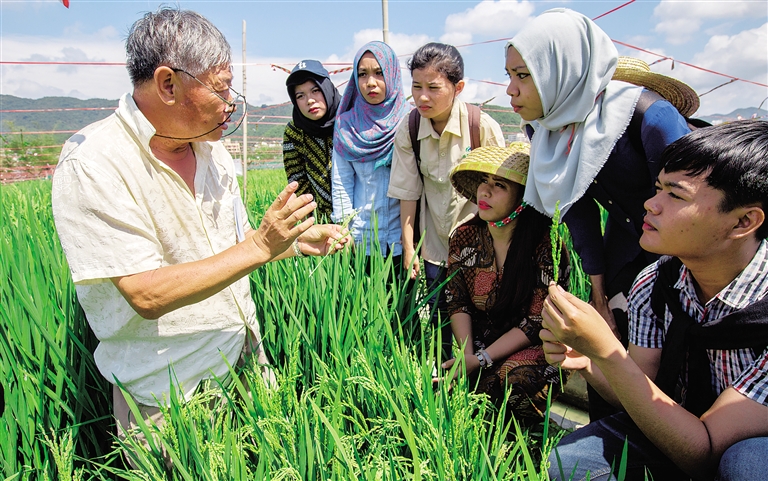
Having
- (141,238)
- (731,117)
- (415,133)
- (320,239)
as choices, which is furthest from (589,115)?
(731,117)

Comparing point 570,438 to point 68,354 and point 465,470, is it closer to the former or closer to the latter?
point 465,470

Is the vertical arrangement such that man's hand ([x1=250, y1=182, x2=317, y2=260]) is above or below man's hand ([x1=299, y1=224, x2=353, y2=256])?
above

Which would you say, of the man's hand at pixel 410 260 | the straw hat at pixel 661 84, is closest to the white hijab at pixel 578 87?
the straw hat at pixel 661 84

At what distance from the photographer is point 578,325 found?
3.67 ft

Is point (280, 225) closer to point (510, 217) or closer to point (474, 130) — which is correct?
point (510, 217)

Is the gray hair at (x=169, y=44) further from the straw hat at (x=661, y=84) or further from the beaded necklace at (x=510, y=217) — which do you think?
the straw hat at (x=661, y=84)

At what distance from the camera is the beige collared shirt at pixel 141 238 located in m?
1.17

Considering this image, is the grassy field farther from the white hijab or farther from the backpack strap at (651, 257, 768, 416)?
the white hijab

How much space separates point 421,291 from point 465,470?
47.6 inches

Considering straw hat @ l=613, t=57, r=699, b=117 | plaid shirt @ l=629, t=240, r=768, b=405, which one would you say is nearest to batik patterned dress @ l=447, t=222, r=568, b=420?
plaid shirt @ l=629, t=240, r=768, b=405

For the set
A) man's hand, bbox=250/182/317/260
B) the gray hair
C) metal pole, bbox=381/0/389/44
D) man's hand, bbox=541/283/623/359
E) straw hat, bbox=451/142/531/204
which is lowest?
man's hand, bbox=541/283/623/359

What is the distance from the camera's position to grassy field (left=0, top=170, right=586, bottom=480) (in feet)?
3.59

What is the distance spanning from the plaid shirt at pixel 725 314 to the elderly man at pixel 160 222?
3.46ft

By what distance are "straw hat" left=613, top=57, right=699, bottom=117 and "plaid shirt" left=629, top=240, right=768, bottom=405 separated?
73 centimetres
